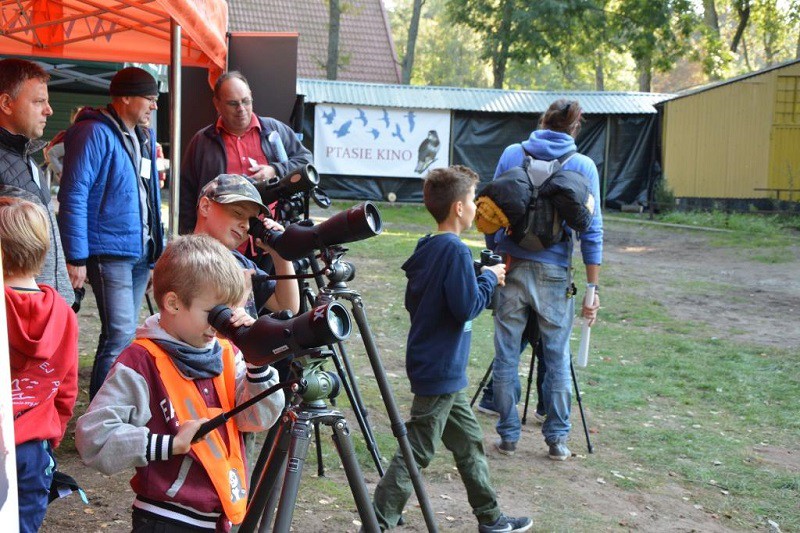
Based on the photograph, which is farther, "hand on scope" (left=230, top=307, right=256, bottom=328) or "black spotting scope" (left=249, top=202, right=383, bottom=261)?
"black spotting scope" (left=249, top=202, right=383, bottom=261)

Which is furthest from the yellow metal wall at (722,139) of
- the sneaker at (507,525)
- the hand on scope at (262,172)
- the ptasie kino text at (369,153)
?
the sneaker at (507,525)

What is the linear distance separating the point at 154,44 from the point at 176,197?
2796mm

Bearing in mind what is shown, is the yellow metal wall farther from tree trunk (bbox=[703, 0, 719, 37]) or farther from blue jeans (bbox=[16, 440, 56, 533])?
blue jeans (bbox=[16, 440, 56, 533])

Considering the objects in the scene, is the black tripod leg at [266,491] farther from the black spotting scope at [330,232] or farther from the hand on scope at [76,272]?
the hand on scope at [76,272]

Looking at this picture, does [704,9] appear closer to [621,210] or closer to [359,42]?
[359,42]

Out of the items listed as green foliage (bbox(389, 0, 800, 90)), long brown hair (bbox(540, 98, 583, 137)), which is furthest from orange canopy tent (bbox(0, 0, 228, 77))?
green foliage (bbox(389, 0, 800, 90))

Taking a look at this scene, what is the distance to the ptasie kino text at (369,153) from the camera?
21859mm

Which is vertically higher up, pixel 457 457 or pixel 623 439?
pixel 457 457

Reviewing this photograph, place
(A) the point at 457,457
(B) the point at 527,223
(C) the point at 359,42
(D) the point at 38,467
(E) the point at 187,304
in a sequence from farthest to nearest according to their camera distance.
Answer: (C) the point at 359,42, (B) the point at 527,223, (A) the point at 457,457, (D) the point at 38,467, (E) the point at 187,304

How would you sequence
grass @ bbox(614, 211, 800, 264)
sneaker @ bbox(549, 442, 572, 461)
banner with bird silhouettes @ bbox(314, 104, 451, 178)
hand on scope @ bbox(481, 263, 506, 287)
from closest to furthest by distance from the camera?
hand on scope @ bbox(481, 263, 506, 287) < sneaker @ bbox(549, 442, 572, 461) < grass @ bbox(614, 211, 800, 264) < banner with bird silhouettes @ bbox(314, 104, 451, 178)

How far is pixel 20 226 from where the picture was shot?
2.72 metres

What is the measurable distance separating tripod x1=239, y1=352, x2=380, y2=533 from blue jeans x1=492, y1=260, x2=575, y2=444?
9.29 feet

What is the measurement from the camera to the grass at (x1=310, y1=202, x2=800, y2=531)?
16.1ft

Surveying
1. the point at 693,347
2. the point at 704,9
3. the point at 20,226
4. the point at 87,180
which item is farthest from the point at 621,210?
the point at 20,226
